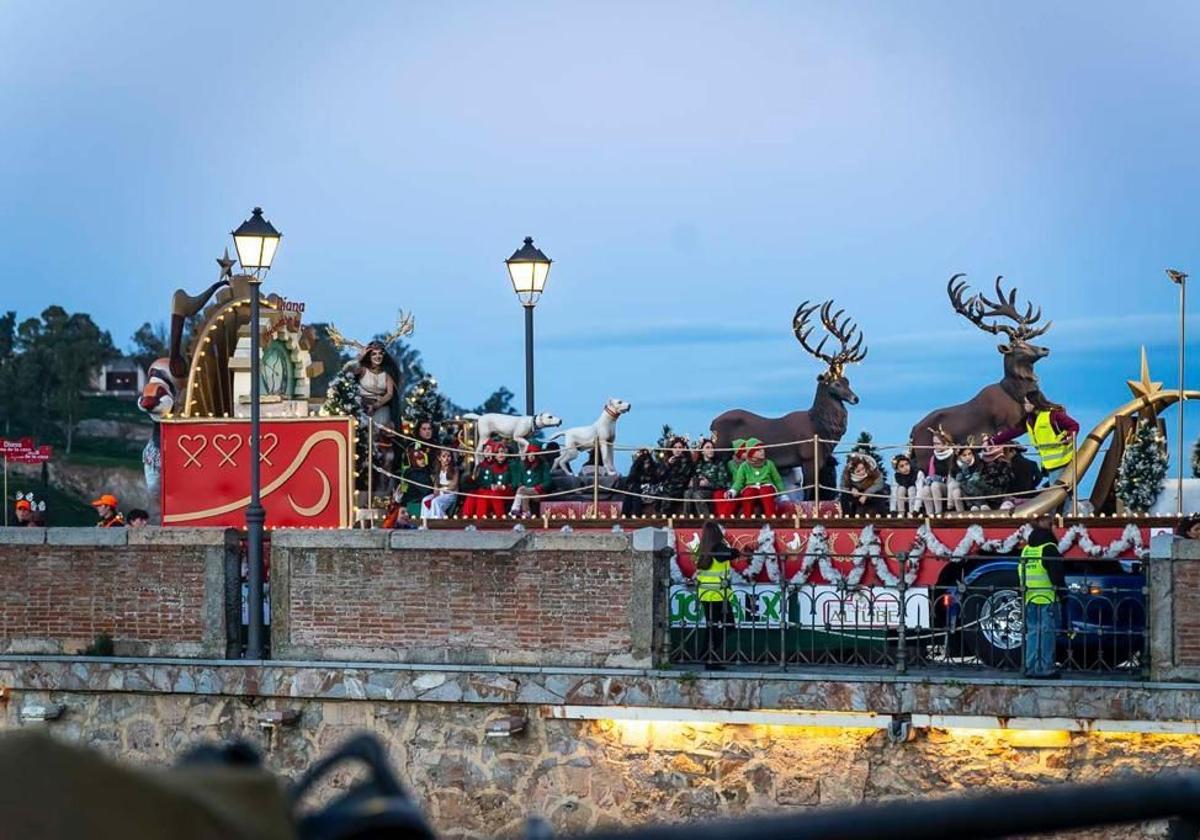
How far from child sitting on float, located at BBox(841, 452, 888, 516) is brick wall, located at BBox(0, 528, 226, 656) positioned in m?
7.52

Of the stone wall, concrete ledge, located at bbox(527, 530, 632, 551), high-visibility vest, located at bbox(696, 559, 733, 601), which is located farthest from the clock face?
high-visibility vest, located at bbox(696, 559, 733, 601)

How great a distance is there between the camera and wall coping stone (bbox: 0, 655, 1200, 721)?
14648 mm

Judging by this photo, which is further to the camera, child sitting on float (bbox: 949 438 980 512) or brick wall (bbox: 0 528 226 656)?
child sitting on float (bbox: 949 438 980 512)

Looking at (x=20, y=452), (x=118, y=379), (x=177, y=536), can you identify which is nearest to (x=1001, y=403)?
(x=177, y=536)

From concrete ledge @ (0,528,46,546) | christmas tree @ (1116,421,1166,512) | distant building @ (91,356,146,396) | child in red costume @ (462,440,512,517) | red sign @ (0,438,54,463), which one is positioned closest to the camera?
concrete ledge @ (0,528,46,546)

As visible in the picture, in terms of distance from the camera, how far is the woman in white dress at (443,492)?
22.2m

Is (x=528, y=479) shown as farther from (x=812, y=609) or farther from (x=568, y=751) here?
(x=812, y=609)

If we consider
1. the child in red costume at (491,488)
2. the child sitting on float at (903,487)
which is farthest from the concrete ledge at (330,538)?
the child sitting on float at (903,487)

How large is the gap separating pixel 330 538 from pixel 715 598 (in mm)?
3373

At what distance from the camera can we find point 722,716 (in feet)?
50.5

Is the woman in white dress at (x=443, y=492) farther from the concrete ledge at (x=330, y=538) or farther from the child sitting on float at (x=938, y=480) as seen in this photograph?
the child sitting on float at (x=938, y=480)

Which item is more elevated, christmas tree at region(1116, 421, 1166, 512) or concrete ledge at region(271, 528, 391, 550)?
christmas tree at region(1116, 421, 1166, 512)

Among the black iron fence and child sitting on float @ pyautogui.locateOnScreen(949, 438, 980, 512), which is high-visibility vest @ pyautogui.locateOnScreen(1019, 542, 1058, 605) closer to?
the black iron fence

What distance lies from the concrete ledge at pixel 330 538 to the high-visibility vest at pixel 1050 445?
7.81 m
